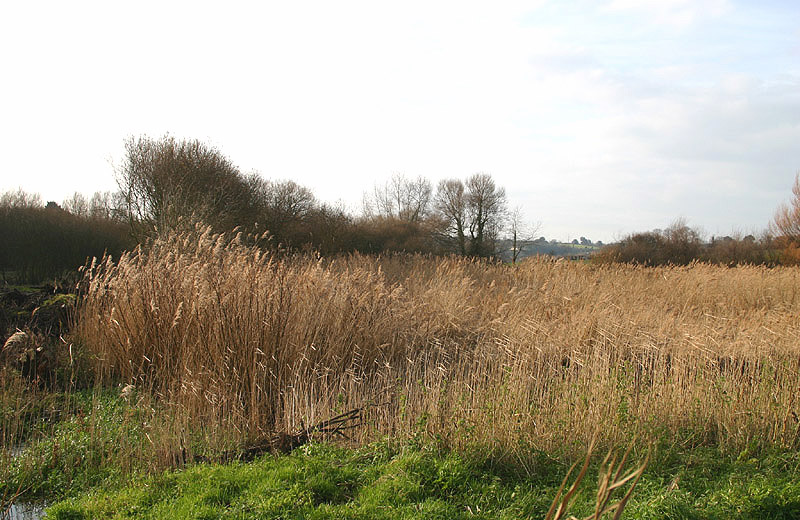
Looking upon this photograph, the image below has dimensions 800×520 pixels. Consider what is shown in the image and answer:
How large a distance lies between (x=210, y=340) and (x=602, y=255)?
19443 mm

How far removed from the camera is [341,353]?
700 cm

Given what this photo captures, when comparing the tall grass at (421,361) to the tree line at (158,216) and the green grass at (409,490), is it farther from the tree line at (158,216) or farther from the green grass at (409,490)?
the tree line at (158,216)

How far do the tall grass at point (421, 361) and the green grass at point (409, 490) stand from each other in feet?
1.09

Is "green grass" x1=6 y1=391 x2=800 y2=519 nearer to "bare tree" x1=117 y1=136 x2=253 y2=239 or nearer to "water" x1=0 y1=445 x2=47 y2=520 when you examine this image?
"water" x1=0 y1=445 x2=47 y2=520

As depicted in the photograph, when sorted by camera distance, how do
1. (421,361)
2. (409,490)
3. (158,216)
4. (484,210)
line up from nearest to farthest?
(409,490)
(421,361)
(158,216)
(484,210)

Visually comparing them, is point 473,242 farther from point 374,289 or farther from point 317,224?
point 374,289

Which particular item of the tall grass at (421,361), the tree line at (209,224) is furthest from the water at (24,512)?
the tree line at (209,224)

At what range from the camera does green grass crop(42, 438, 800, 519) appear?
3.49m

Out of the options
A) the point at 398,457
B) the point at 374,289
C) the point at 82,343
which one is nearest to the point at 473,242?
the point at 374,289

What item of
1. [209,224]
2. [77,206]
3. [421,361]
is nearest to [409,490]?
[421,361]

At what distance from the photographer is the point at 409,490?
370 centimetres

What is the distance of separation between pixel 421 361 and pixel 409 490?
12.1 ft

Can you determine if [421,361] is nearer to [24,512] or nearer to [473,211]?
[24,512]

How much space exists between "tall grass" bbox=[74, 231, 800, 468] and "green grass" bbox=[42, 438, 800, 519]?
0.33 meters
